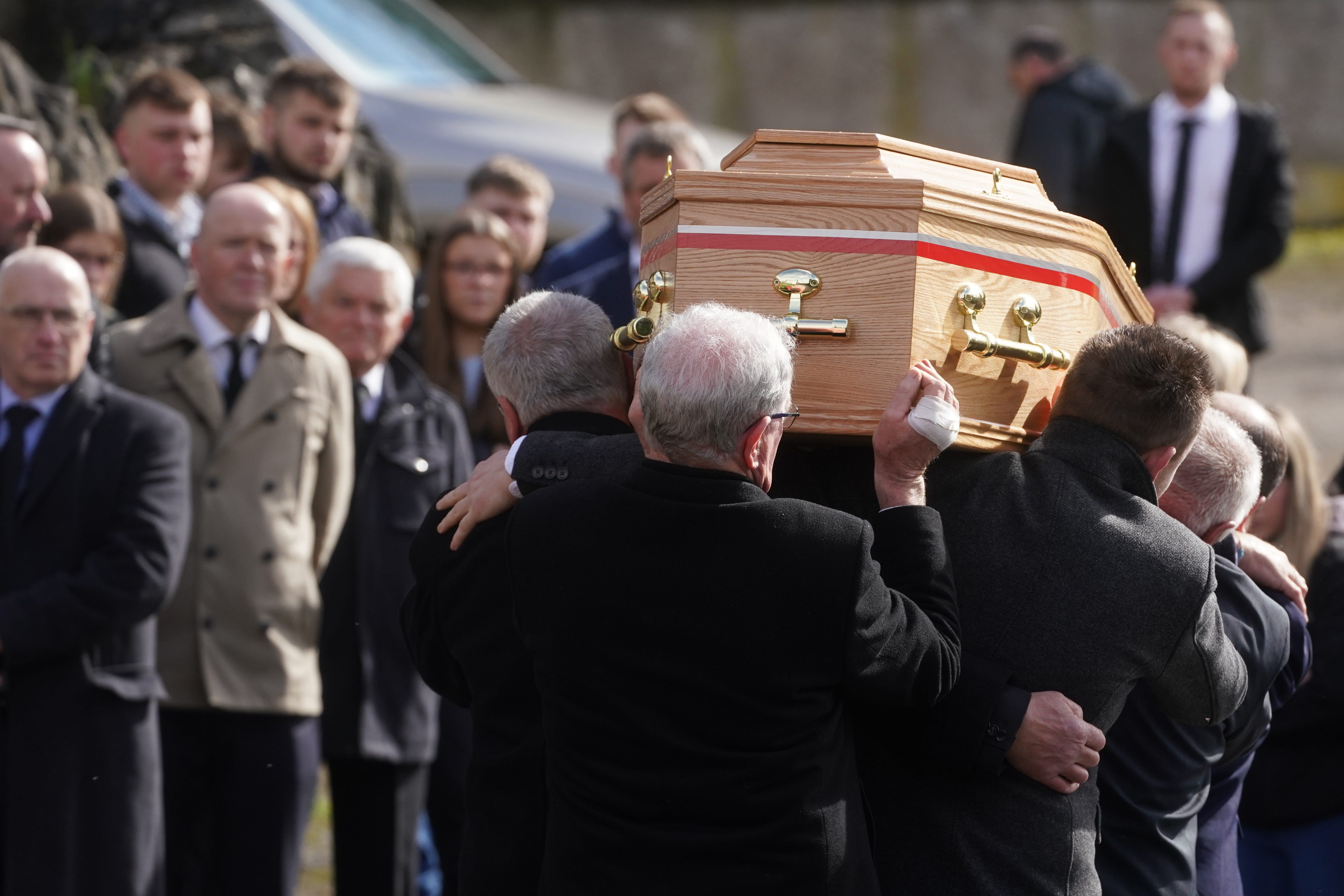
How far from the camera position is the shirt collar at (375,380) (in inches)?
222

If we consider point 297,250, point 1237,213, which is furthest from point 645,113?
point 1237,213

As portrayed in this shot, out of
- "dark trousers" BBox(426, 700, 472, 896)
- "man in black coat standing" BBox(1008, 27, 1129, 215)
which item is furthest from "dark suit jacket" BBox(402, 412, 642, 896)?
"man in black coat standing" BBox(1008, 27, 1129, 215)

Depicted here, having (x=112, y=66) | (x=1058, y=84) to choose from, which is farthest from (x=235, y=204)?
(x=1058, y=84)

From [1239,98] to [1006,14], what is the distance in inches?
85.0

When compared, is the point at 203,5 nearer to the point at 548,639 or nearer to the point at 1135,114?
the point at 1135,114

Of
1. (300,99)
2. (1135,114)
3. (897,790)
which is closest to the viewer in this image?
(897,790)

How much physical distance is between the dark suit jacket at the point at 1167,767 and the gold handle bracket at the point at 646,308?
1196 millimetres

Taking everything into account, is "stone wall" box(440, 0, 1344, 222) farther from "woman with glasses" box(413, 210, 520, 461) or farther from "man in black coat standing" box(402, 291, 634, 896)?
"man in black coat standing" box(402, 291, 634, 896)

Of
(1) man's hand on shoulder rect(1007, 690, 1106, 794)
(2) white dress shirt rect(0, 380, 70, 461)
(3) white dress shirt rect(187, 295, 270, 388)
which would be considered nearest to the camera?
(1) man's hand on shoulder rect(1007, 690, 1106, 794)

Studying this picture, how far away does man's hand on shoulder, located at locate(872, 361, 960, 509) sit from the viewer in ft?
9.84

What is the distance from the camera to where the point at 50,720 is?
458 centimetres

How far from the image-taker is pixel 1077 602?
3.11 meters

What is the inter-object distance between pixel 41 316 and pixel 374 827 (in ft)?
5.89

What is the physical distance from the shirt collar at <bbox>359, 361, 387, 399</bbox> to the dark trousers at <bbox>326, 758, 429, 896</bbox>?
3.89ft
